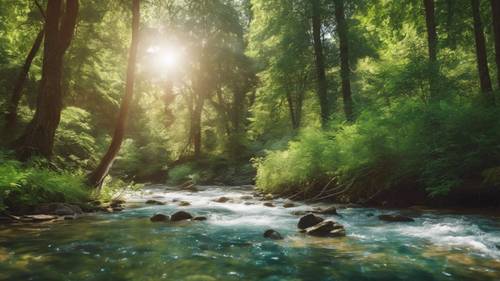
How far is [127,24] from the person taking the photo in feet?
63.4

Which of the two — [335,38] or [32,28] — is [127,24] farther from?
[335,38]

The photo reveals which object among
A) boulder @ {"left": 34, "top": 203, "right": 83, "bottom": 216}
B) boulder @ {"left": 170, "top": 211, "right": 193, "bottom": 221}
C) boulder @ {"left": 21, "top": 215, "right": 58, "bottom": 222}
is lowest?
boulder @ {"left": 170, "top": 211, "right": 193, "bottom": 221}

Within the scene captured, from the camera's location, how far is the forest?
262 inches

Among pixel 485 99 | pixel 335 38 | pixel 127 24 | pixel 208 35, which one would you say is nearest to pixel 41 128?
pixel 127 24

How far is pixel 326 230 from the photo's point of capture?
8758mm

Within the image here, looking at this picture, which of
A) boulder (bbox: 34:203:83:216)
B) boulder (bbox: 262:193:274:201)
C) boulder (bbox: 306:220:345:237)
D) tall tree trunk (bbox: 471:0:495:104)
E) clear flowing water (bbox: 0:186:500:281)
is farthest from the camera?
boulder (bbox: 262:193:274:201)

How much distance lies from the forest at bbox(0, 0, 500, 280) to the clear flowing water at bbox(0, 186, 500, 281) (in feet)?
0.15

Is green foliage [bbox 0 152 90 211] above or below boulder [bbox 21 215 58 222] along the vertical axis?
above

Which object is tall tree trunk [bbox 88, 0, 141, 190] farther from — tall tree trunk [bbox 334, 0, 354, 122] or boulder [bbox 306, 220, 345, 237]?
tall tree trunk [bbox 334, 0, 354, 122]

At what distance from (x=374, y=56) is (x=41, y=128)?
1830 cm

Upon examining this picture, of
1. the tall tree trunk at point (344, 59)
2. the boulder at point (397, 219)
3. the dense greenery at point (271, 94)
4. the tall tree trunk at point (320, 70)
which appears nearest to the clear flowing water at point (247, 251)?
the boulder at point (397, 219)

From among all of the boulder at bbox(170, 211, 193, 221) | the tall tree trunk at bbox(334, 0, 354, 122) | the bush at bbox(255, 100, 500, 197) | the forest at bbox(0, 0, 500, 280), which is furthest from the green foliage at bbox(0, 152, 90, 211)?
the tall tree trunk at bbox(334, 0, 354, 122)

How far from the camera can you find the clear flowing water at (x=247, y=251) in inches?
225

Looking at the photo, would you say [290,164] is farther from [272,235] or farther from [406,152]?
[272,235]
